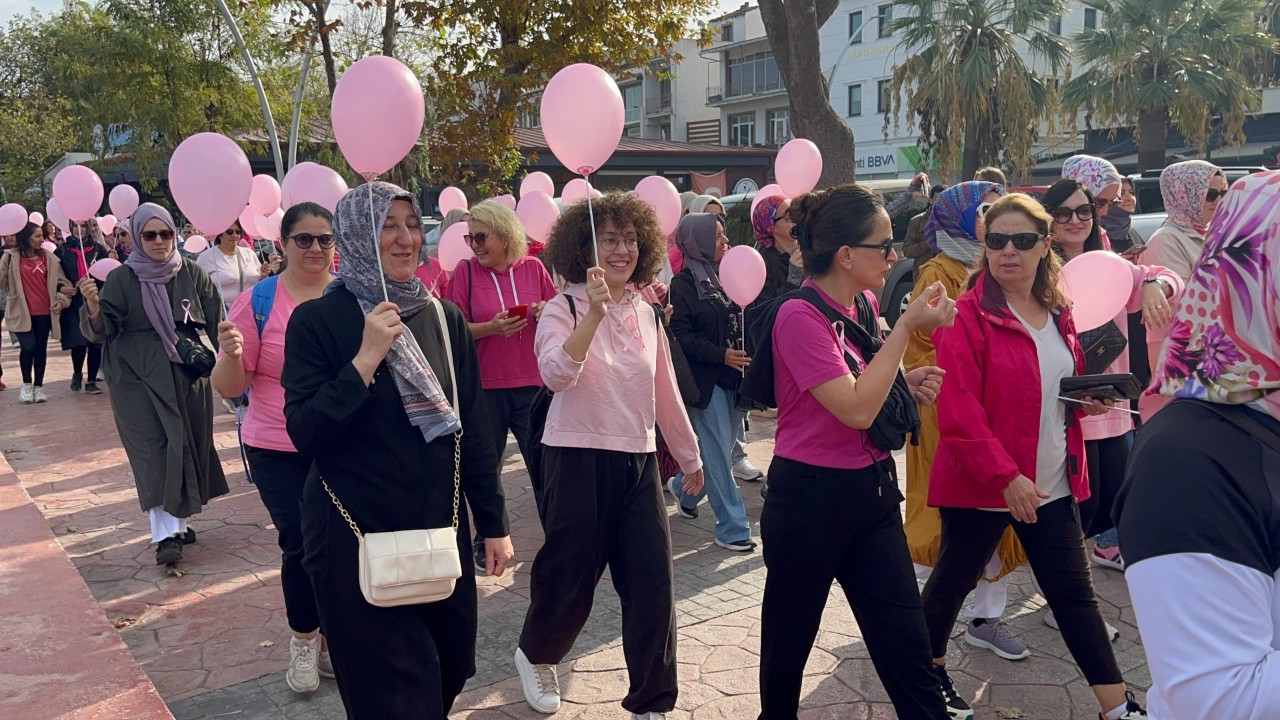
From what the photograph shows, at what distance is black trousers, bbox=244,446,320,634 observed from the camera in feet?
13.0

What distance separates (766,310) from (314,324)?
1.42 m

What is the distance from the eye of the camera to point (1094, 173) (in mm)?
5539

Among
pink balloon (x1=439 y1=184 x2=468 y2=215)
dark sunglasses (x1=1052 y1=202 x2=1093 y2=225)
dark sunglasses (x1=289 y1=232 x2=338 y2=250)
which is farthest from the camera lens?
pink balloon (x1=439 y1=184 x2=468 y2=215)

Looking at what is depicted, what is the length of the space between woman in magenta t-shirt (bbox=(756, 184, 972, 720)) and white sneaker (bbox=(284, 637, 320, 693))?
1.97 metres

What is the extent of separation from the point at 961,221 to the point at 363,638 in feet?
9.75

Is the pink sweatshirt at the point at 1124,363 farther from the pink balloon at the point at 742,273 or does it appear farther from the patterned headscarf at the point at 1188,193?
the pink balloon at the point at 742,273

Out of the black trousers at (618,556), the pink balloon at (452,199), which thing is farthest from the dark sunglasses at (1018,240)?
the pink balloon at (452,199)

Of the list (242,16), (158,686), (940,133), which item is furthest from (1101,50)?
(158,686)

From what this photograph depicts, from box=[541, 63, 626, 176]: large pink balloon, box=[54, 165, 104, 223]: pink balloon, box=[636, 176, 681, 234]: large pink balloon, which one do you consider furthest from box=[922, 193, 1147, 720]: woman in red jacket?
box=[54, 165, 104, 223]: pink balloon

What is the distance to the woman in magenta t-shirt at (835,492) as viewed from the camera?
9.82ft

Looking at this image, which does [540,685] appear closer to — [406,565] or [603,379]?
[603,379]

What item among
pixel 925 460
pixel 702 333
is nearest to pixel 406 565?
pixel 925 460

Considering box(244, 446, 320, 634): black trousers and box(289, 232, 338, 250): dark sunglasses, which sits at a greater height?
box(289, 232, 338, 250): dark sunglasses

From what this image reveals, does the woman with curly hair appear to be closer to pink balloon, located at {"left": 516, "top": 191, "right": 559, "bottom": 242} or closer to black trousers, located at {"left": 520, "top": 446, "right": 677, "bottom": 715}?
black trousers, located at {"left": 520, "top": 446, "right": 677, "bottom": 715}
